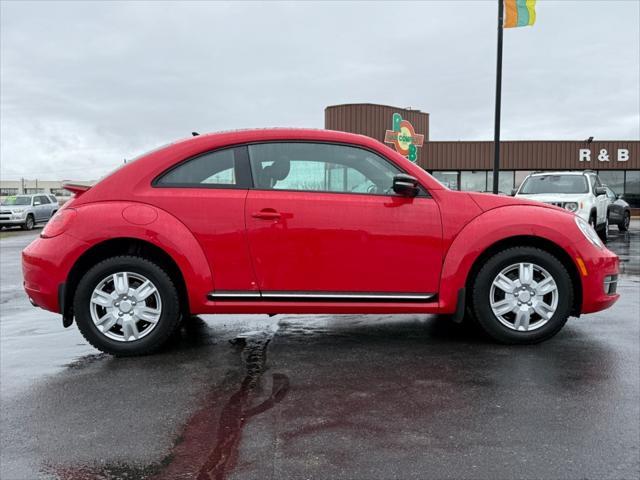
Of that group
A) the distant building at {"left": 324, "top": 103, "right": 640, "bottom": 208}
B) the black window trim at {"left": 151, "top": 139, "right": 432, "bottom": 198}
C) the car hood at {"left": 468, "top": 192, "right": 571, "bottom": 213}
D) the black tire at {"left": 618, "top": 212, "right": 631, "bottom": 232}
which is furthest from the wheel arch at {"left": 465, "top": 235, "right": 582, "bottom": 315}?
the distant building at {"left": 324, "top": 103, "right": 640, "bottom": 208}

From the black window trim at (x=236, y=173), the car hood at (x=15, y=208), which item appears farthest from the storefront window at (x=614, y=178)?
the black window trim at (x=236, y=173)

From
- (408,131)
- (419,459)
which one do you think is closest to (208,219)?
(419,459)

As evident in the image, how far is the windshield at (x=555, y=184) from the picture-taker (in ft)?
45.0

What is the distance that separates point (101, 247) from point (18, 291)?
14.0 ft

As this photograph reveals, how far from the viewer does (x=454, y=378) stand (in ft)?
12.1

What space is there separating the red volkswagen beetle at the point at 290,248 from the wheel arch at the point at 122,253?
0.4 inches

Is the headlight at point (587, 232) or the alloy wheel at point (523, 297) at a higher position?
the headlight at point (587, 232)

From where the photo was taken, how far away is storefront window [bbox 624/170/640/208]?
109 ft

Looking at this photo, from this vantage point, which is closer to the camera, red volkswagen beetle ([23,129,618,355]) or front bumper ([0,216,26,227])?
red volkswagen beetle ([23,129,618,355])

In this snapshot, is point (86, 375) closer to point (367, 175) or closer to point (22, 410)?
point (22, 410)

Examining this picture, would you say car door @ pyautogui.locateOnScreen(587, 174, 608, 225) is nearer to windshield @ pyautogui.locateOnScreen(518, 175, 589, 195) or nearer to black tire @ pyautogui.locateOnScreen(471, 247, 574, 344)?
windshield @ pyautogui.locateOnScreen(518, 175, 589, 195)

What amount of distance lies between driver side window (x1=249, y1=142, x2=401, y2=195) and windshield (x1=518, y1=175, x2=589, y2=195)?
10.3m

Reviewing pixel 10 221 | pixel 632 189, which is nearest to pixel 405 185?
pixel 10 221

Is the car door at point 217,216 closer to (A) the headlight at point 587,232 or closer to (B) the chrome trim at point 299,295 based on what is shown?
(B) the chrome trim at point 299,295
